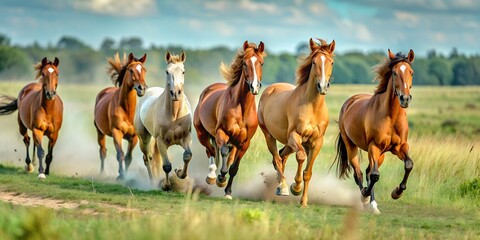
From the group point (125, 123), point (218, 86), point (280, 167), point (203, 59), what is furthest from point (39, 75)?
point (203, 59)

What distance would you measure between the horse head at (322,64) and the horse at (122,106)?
4748mm

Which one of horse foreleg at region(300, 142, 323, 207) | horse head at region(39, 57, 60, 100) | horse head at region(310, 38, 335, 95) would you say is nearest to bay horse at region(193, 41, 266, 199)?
horse head at region(310, 38, 335, 95)

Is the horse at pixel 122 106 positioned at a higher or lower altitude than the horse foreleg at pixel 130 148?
higher

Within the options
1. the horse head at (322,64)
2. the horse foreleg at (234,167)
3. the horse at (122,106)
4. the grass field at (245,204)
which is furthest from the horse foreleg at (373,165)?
the horse at (122,106)

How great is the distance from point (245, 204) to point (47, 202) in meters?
3.14

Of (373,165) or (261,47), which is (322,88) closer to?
(373,165)

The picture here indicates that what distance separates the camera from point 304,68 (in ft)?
51.0

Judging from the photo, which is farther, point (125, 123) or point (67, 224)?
point (125, 123)

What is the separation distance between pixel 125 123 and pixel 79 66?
197 feet

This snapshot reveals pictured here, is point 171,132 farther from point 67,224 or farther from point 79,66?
point 79,66

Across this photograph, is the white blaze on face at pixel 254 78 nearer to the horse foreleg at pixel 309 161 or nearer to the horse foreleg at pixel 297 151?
the horse foreleg at pixel 297 151

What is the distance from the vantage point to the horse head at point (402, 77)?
1441 cm

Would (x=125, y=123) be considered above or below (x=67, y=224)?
above

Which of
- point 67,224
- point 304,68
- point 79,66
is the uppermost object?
point 79,66
